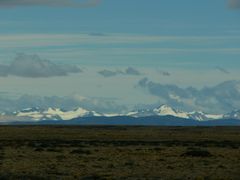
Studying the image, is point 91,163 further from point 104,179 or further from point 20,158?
point 104,179

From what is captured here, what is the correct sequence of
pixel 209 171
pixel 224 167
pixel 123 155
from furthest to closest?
pixel 123 155
pixel 224 167
pixel 209 171

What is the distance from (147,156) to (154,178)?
17.0 meters

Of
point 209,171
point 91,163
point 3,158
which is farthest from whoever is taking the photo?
point 3,158

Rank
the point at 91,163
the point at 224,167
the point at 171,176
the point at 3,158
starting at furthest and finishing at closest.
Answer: the point at 3,158 → the point at 91,163 → the point at 224,167 → the point at 171,176

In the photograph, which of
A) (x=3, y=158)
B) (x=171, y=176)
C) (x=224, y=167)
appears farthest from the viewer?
(x=3, y=158)

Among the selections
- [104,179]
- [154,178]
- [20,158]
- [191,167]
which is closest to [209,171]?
[191,167]

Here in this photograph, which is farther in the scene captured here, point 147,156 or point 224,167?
point 147,156

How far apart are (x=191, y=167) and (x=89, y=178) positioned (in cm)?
938

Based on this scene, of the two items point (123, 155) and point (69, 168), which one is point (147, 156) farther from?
point (69, 168)

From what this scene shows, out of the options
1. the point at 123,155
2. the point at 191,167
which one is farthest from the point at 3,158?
the point at 191,167

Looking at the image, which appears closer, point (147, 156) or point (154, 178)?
point (154, 178)

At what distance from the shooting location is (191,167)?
41.8 m

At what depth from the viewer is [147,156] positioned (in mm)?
51844

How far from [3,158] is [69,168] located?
33.6 ft
